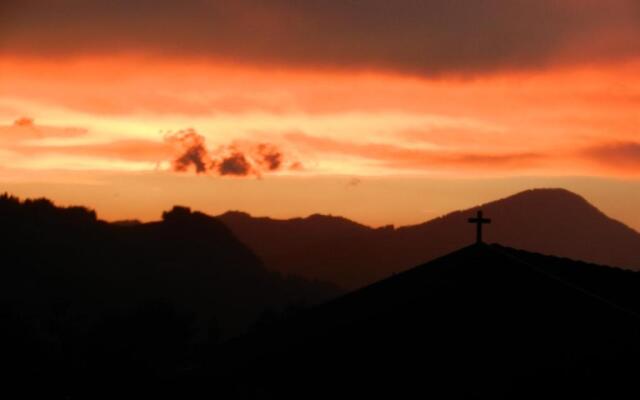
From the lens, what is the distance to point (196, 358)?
2991 cm

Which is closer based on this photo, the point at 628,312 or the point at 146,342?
the point at 628,312

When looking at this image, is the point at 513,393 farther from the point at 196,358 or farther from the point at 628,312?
the point at 196,358

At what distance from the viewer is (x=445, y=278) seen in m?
27.0

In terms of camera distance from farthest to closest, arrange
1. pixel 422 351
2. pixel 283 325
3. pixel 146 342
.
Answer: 1. pixel 146 342
2. pixel 283 325
3. pixel 422 351

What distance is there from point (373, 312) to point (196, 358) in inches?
248

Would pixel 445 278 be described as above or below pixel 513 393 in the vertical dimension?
above

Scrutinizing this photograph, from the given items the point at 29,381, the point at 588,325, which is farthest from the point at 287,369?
the point at 29,381

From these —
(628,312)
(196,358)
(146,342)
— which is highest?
(628,312)

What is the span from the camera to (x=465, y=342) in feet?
79.0

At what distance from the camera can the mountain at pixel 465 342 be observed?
75.1 ft

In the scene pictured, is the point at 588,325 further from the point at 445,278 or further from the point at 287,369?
the point at 287,369

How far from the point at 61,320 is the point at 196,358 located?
10449cm

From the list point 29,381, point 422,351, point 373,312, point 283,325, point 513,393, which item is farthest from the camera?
point 29,381

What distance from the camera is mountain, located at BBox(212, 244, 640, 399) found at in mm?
22891
